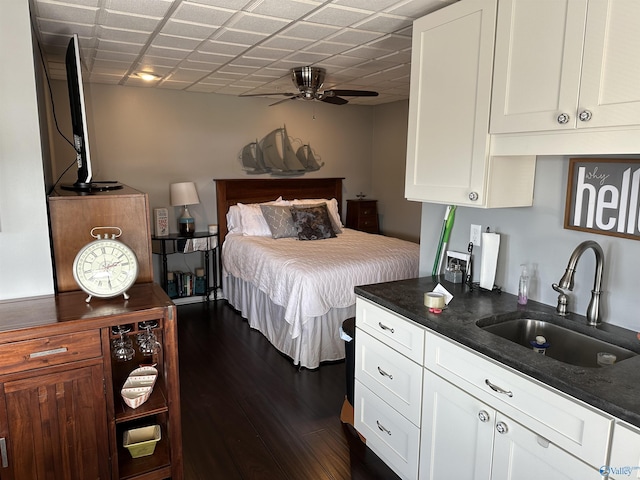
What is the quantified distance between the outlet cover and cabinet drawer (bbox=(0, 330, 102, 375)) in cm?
183

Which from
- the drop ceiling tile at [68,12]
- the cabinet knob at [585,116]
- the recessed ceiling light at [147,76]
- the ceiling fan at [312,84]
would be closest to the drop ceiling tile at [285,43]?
the ceiling fan at [312,84]

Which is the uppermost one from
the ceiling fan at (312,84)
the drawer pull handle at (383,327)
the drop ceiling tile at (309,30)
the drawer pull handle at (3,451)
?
the drop ceiling tile at (309,30)

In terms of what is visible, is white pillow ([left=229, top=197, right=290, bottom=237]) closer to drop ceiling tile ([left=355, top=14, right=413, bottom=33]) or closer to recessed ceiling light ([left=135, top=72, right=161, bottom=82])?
recessed ceiling light ([left=135, top=72, right=161, bottom=82])

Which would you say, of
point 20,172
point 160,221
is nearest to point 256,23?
point 20,172

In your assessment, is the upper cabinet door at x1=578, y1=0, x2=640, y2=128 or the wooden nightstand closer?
the upper cabinet door at x1=578, y1=0, x2=640, y2=128

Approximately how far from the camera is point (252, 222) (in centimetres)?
486

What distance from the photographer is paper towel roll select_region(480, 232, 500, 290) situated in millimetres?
2189

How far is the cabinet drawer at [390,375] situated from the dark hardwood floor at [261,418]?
454 millimetres

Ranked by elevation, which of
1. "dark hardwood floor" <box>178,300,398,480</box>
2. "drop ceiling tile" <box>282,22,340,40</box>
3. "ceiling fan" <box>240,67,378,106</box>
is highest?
"drop ceiling tile" <box>282,22,340,40</box>

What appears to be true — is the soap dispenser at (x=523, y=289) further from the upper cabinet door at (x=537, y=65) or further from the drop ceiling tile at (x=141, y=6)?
the drop ceiling tile at (x=141, y=6)

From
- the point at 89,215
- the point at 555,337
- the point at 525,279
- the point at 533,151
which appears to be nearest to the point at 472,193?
the point at 533,151

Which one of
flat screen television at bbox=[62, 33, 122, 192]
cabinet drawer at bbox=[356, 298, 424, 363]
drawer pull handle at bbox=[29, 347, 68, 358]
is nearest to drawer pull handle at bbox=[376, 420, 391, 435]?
cabinet drawer at bbox=[356, 298, 424, 363]

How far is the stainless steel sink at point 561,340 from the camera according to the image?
1699mm

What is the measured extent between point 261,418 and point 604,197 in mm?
2185
